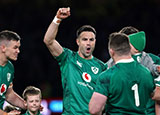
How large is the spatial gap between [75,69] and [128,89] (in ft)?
4.35

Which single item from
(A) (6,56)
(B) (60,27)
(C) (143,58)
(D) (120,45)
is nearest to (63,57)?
(A) (6,56)

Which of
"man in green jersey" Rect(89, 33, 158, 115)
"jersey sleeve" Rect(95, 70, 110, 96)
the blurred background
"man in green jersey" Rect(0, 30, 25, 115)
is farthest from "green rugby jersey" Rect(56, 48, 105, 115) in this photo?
the blurred background

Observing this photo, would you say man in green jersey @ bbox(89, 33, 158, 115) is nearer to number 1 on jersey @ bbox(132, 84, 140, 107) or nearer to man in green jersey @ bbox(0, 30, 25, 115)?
number 1 on jersey @ bbox(132, 84, 140, 107)

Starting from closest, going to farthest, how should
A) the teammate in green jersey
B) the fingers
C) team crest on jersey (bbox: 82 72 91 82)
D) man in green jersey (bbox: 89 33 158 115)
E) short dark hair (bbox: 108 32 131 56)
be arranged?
man in green jersey (bbox: 89 33 158 115), short dark hair (bbox: 108 32 131 56), the fingers, team crest on jersey (bbox: 82 72 91 82), the teammate in green jersey

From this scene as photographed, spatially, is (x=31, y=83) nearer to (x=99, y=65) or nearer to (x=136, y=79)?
(x=99, y=65)

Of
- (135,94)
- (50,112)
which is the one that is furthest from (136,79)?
(50,112)

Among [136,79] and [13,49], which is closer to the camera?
[136,79]

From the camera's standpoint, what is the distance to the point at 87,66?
→ 6164 millimetres

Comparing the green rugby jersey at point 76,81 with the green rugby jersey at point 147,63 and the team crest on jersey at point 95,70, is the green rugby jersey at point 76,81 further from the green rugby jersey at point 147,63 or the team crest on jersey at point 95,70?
the green rugby jersey at point 147,63

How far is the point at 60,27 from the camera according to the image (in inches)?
536

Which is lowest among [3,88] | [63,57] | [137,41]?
[3,88]

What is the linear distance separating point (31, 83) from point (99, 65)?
6.54 metres

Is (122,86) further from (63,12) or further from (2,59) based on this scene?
(2,59)

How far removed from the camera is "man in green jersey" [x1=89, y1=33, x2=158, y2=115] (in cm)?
489
